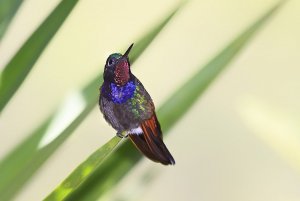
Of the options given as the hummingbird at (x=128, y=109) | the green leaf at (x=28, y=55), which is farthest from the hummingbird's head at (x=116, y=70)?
the green leaf at (x=28, y=55)

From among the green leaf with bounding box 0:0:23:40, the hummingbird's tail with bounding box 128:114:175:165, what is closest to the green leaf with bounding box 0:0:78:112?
the green leaf with bounding box 0:0:23:40

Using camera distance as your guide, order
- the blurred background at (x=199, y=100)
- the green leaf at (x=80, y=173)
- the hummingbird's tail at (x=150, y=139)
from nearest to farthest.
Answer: the green leaf at (x=80, y=173) < the hummingbird's tail at (x=150, y=139) < the blurred background at (x=199, y=100)

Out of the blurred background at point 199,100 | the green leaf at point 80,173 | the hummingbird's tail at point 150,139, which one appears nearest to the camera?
the green leaf at point 80,173

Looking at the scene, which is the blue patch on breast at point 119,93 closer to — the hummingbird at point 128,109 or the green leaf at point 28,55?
the hummingbird at point 128,109

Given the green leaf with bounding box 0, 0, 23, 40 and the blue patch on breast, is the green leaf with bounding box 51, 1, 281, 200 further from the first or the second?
the green leaf with bounding box 0, 0, 23, 40

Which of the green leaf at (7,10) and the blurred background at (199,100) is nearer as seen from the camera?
the green leaf at (7,10)

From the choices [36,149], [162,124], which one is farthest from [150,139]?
[36,149]
